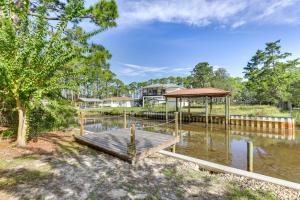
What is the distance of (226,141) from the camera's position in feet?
39.0

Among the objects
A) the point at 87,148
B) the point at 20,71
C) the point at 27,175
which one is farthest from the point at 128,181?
the point at 20,71

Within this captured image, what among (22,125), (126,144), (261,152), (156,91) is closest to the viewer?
(22,125)

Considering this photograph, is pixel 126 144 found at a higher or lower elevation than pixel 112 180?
higher

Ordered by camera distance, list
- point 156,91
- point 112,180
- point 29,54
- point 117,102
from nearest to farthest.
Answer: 1. point 112,180
2. point 29,54
3. point 156,91
4. point 117,102

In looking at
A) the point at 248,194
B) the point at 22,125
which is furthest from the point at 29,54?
the point at 248,194

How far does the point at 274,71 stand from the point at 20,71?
97.4ft

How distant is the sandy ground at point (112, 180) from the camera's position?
12.1ft

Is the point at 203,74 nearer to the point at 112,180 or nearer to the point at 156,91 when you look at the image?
the point at 156,91

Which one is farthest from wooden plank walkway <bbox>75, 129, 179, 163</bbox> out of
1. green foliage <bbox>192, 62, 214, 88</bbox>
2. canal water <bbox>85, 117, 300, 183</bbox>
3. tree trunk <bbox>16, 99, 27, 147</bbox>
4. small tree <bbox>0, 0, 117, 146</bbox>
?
green foliage <bbox>192, 62, 214, 88</bbox>

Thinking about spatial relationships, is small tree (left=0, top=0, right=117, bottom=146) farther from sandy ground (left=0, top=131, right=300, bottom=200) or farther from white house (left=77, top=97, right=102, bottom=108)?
white house (left=77, top=97, right=102, bottom=108)

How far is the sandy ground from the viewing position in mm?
3697

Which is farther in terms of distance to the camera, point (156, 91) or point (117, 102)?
point (117, 102)

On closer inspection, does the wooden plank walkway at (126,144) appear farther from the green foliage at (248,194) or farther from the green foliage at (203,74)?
the green foliage at (203,74)

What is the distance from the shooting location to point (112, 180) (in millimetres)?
4305
